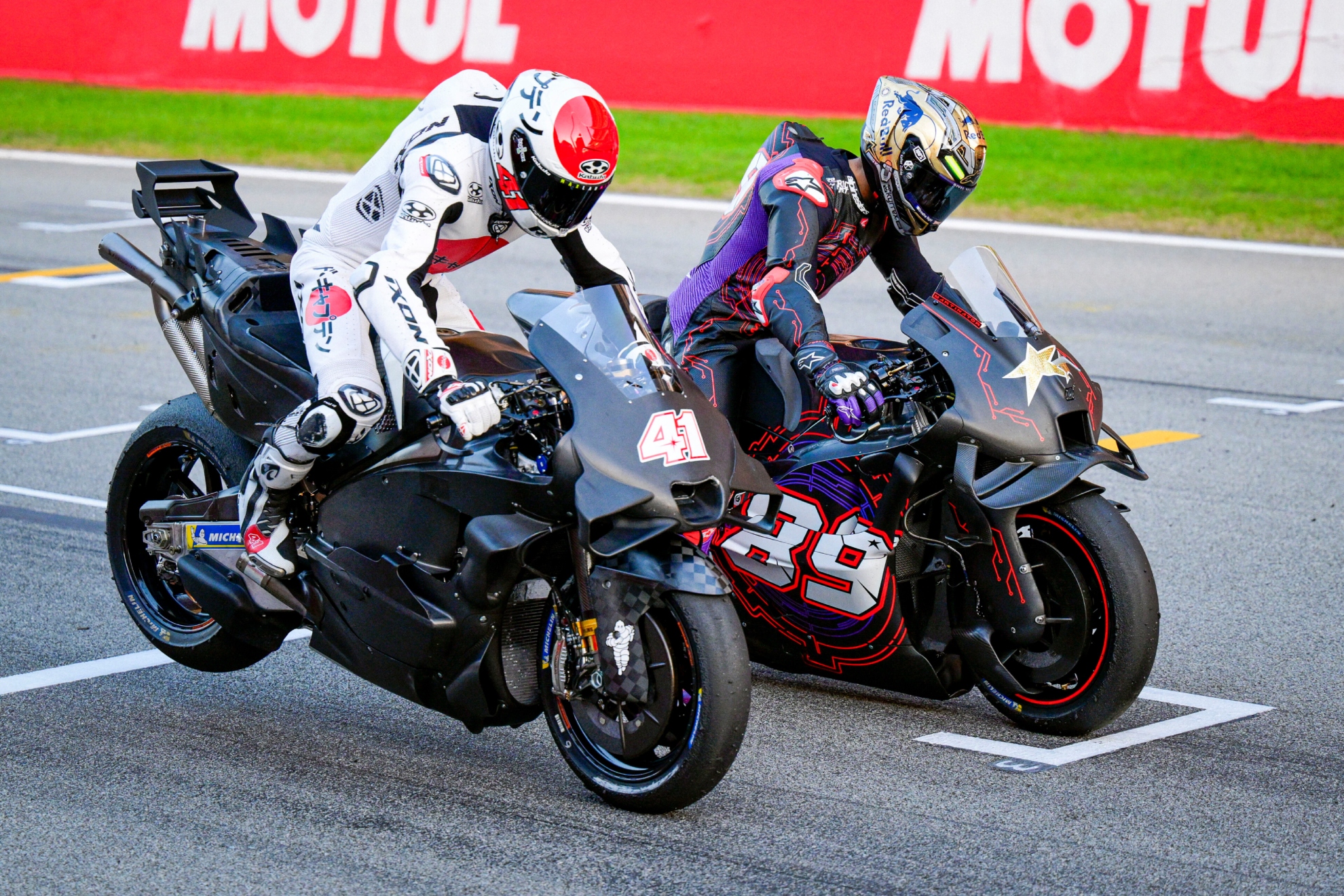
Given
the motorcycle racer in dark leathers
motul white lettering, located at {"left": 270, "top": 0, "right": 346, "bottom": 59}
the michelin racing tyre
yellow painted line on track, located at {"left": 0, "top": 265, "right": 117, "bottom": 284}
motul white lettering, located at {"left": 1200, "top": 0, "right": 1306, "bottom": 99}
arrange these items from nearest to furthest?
1. the motorcycle racer in dark leathers
2. the michelin racing tyre
3. yellow painted line on track, located at {"left": 0, "top": 265, "right": 117, "bottom": 284}
4. motul white lettering, located at {"left": 1200, "top": 0, "right": 1306, "bottom": 99}
5. motul white lettering, located at {"left": 270, "top": 0, "right": 346, "bottom": 59}

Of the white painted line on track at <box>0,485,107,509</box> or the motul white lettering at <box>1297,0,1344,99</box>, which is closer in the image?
the white painted line on track at <box>0,485,107,509</box>

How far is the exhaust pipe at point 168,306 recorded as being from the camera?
19.7ft

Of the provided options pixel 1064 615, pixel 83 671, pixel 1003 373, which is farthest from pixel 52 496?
pixel 1064 615

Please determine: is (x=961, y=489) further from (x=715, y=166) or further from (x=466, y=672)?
(x=715, y=166)

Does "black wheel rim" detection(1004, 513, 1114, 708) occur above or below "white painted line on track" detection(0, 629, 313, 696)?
above

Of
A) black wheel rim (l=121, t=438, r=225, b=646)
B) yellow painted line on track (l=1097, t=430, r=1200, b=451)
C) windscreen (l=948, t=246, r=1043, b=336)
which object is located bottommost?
black wheel rim (l=121, t=438, r=225, b=646)

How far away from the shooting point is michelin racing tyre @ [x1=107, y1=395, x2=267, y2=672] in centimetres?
593

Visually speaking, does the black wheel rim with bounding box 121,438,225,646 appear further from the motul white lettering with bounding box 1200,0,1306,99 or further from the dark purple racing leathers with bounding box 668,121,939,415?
the motul white lettering with bounding box 1200,0,1306,99

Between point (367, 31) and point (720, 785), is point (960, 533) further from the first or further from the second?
point (367, 31)

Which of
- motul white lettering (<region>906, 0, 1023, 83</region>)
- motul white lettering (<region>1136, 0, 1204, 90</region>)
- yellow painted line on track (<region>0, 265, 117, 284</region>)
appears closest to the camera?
yellow painted line on track (<region>0, 265, 117, 284</region>)

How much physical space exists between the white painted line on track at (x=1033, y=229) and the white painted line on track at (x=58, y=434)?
637 centimetres

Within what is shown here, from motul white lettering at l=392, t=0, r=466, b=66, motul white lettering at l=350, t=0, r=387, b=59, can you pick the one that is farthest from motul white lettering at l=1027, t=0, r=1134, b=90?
motul white lettering at l=350, t=0, r=387, b=59

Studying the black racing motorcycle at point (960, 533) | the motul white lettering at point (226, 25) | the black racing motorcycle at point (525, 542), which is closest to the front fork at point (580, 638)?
the black racing motorcycle at point (525, 542)

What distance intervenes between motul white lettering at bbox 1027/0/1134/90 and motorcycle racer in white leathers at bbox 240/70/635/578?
13.4m
